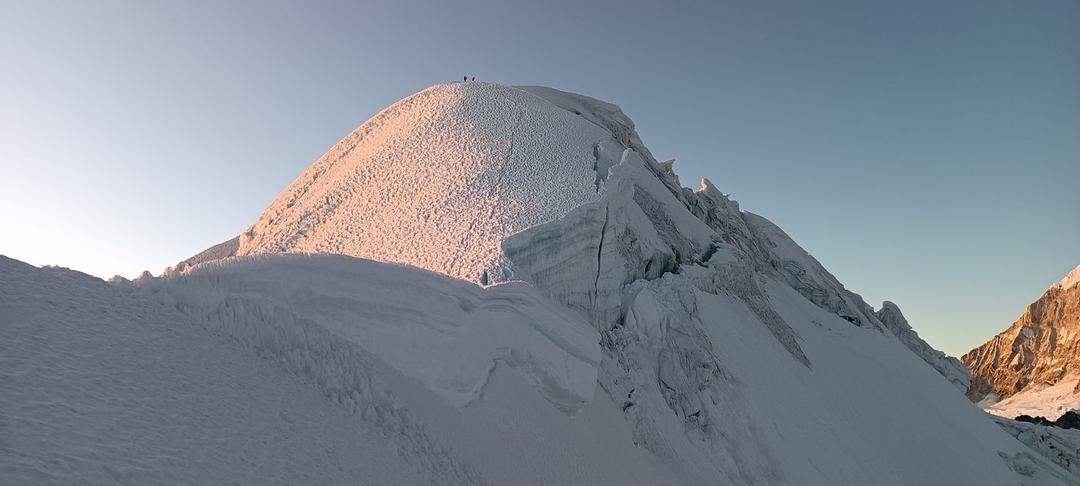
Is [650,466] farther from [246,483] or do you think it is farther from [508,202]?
[246,483]

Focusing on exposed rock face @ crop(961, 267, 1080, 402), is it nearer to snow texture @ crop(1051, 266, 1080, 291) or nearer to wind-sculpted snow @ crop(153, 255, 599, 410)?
snow texture @ crop(1051, 266, 1080, 291)

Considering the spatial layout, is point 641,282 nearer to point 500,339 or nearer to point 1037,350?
point 500,339

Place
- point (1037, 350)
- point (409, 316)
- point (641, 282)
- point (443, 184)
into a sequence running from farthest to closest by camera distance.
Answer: point (1037, 350)
point (641, 282)
point (443, 184)
point (409, 316)

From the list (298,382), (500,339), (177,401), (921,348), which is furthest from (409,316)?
(921,348)

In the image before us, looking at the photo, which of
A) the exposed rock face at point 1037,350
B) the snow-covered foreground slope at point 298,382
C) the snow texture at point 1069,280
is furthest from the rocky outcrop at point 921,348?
the snow texture at point 1069,280

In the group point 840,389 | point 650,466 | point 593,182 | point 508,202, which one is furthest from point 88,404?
point 840,389
